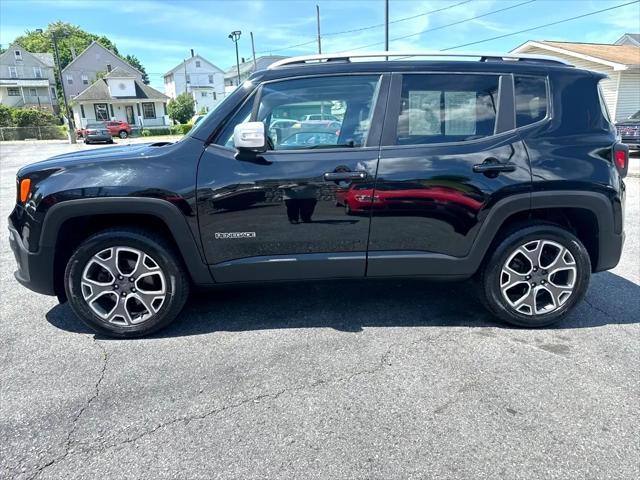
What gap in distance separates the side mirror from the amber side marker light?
149 centimetres

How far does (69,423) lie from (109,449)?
363 mm

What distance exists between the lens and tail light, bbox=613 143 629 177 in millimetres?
3150

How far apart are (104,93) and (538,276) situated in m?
53.9

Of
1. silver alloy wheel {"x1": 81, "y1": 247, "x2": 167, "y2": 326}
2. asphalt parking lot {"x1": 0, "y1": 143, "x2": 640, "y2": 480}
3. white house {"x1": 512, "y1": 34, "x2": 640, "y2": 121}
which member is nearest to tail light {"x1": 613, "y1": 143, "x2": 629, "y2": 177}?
asphalt parking lot {"x1": 0, "y1": 143, "x2": 640, "y2": 480}

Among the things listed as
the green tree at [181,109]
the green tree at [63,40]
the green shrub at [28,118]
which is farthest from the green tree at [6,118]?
the green tree at [63,40]

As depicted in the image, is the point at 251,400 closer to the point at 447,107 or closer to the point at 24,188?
the point at 24,188

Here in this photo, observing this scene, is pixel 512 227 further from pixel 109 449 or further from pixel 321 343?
pixel 109 449

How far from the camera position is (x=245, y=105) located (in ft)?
10.1

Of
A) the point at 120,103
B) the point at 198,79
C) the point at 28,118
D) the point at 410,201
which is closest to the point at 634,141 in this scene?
the point at 410,201

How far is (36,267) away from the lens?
3.06 meters

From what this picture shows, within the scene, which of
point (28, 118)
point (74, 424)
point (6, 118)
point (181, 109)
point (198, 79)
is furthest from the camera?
point (198, 79)

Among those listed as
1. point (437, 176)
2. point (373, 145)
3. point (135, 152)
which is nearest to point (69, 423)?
point (135, 152)

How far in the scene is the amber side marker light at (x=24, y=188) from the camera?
3.03 m

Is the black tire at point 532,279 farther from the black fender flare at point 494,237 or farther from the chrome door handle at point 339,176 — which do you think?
the chrome door handle at point 339,176
